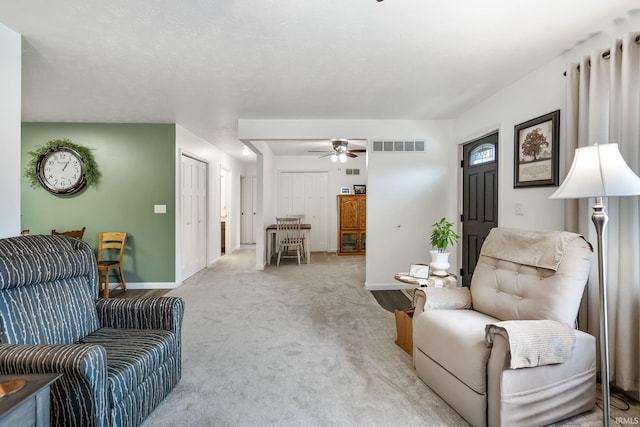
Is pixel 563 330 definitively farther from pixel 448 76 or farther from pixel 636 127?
pixel 448 76

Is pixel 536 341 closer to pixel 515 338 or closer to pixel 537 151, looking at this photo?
pixel 515 338

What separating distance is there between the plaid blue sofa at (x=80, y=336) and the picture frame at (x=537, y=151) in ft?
9.91

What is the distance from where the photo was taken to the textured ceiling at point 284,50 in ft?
6.32

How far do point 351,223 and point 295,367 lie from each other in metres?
5.54

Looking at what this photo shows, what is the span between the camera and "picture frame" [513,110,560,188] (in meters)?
2.57

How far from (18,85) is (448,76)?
3357 millimetres

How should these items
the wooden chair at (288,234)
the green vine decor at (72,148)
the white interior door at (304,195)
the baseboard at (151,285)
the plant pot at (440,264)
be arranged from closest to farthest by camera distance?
the plant pot at (440,264) → the green vine decor at (72,148) → the baseboard at (151,285) → the wooden chair at (288,234) → the white interior door at (304,195)

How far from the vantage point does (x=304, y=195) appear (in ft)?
26.7

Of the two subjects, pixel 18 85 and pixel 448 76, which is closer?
pixel 18 85

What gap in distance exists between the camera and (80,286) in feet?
6.52

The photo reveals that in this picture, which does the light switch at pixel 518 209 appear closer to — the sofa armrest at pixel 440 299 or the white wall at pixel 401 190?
the sofa armrest at pixel 440 299

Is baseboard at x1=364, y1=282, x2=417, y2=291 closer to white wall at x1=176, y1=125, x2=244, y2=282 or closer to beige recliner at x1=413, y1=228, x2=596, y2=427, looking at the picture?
beige recliner at x1=413, y1=228, x2=596, y2=427

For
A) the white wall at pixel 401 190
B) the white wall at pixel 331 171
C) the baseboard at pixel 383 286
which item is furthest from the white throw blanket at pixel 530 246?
the white wall at pixel 331 171

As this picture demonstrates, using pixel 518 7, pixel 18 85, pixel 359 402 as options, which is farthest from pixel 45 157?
pixel 518 7
